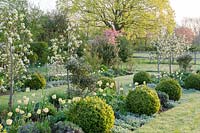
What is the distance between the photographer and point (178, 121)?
7.21 metres

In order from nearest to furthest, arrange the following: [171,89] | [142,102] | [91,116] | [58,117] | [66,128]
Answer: [66,128]
[91,116]
[58,117]
[142,102]
[171,89]

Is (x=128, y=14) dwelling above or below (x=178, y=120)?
above

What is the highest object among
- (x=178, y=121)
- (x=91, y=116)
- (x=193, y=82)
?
(x=91, y=116)

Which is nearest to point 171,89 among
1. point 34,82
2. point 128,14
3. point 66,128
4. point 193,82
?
point 193,82

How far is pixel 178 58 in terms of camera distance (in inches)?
635

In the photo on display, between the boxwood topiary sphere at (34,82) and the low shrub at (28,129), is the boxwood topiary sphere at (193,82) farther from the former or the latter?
the low shrub at (28,129)

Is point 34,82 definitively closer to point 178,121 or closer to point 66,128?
point 178,121

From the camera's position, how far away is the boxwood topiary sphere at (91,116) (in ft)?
18.8

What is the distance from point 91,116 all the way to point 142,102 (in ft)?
6.54

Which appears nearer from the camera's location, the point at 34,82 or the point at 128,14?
the point at 34,82

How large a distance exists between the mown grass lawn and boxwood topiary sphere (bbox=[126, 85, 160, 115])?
0.24m

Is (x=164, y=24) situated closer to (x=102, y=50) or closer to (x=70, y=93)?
(x=102, y=50)

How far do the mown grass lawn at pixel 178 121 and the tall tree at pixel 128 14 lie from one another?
2008 centimetres

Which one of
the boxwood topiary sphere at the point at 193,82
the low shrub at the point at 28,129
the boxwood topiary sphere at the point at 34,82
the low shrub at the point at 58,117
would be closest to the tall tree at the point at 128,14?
the boxwood topiary sphere at the point at 193,82
